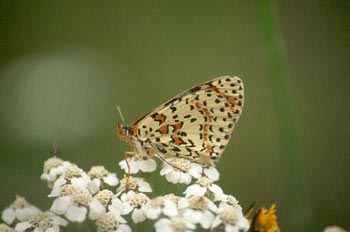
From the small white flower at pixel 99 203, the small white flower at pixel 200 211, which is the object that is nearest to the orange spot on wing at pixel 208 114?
the small white flower at pixel 200 211

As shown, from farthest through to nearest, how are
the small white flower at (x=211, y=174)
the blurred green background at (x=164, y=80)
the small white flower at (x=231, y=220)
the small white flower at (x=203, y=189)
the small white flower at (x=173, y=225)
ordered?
1. the blurred green background at (x=164, y=80)
2. the small white flower at (x=211, y=174)
3. the small white flower at (x=203, y=189)
4. the small white flower at (x=231, y=220)
5. the small white flower at (x=173, y=225)

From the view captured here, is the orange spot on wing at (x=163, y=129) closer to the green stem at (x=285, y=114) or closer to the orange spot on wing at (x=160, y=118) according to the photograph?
the orange spot on wing at (x=160, y=118)

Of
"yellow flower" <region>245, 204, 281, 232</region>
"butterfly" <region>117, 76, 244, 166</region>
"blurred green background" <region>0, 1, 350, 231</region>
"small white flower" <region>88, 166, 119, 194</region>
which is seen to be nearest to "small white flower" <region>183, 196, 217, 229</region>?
"yellow flower" <region>245, 204, 281, 232</region>

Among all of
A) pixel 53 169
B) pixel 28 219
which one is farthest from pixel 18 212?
pixel 53 169

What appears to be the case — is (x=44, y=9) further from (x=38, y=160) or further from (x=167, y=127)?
(x=167, y=127)

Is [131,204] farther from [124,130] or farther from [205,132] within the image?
[205,132]

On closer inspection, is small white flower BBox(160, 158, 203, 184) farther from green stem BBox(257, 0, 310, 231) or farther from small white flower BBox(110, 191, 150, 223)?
green stem BBox(257, 0, 310, 231)

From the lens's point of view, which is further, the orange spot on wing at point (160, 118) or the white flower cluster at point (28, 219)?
the orange spot on wing at point (160, 118)
